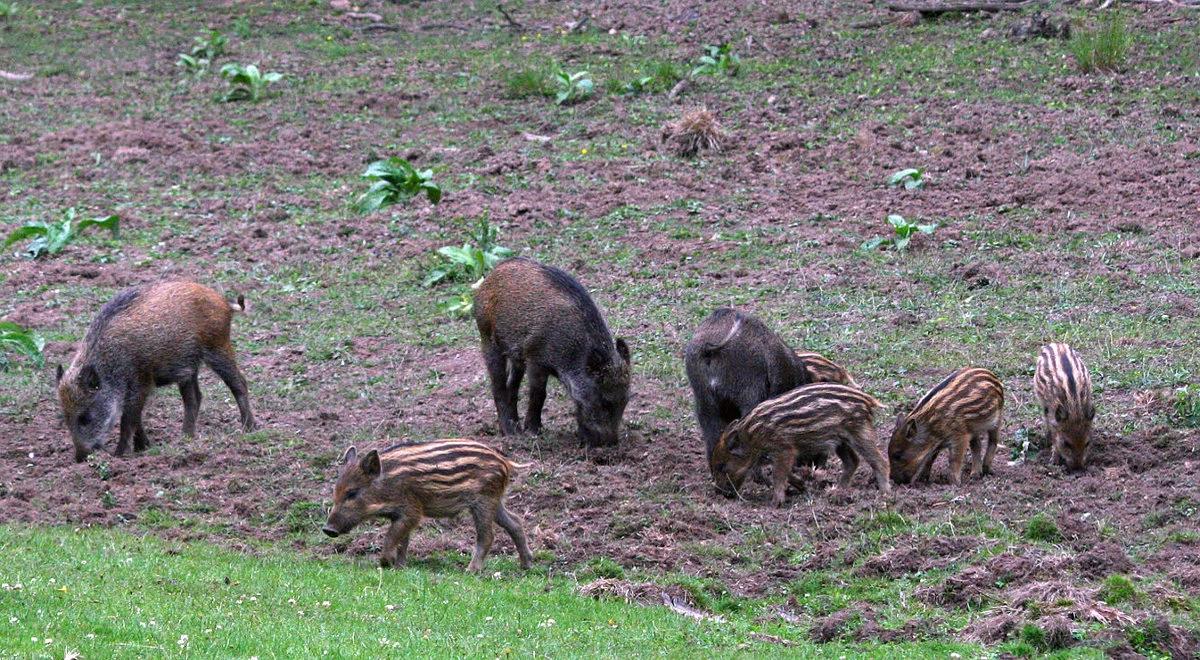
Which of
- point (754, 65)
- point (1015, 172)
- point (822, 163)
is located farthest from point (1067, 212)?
point (754, 65)

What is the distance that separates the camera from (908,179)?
1777cm

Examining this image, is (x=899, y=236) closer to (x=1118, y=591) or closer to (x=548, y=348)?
(x=548, y=348)

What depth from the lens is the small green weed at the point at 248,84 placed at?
23.1m

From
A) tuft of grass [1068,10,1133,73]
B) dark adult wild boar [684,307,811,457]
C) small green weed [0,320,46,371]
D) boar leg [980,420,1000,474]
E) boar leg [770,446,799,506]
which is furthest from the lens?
tuft of grass [1068,10,1133,73]

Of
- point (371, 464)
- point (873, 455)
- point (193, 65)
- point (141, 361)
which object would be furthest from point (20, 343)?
point (193, 65)

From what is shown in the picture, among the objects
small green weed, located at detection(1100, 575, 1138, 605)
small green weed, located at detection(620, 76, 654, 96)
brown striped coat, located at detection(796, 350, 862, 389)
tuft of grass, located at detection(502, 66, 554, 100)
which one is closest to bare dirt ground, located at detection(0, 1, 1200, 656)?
small green weed, located at detection(1100, 575, 1138, 605)

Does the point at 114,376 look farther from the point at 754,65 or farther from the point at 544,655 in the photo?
the point at 754,65

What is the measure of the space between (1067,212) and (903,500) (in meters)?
7.47

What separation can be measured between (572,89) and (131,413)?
428 inches

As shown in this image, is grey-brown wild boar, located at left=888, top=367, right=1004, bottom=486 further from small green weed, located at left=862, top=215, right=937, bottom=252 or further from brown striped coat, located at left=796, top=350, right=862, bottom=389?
small green weed, located at left=862, top=215, right=937, bottom=252

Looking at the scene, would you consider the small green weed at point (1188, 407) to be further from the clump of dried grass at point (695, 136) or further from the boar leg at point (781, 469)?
the clump of dried grass at point (695, 136)

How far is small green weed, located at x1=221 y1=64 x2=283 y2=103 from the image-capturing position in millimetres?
23109

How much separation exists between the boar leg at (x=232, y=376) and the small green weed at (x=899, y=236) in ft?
22.5

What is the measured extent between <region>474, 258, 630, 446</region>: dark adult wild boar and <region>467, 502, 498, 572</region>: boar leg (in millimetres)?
2530
